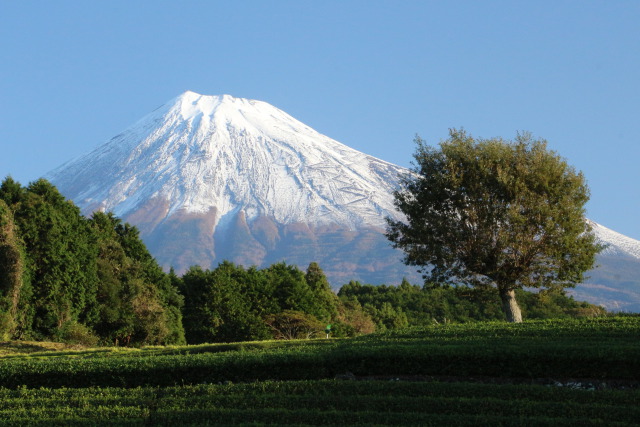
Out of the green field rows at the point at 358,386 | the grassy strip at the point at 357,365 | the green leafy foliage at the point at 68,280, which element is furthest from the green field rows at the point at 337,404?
the green leafy foliage at the point at 68,280

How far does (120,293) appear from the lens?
47.4 m

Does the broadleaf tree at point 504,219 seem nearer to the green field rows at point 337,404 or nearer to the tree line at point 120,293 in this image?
the tree line at point 120,293

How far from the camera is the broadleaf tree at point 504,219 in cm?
3109

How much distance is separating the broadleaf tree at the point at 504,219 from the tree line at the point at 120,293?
228 cm

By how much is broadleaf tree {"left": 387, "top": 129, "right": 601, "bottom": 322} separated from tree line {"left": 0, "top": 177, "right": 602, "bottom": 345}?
2.28 metres

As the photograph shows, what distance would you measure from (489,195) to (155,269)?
99.2 ft

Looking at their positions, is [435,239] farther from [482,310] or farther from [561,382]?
[482,310]

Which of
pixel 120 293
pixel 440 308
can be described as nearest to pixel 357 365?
pixel 120 293

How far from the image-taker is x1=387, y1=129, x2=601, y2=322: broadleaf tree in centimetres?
3109

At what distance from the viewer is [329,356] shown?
1736 centimetres

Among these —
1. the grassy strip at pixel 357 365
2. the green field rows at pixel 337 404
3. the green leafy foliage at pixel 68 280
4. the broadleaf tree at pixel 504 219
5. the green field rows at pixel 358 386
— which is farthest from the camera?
the green leafy foliage at pixel 68 280

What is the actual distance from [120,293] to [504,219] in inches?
1078

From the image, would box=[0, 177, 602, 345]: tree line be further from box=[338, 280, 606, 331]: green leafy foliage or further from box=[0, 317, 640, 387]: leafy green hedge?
box=[0, 317, 640, 387]: leafy green hedge

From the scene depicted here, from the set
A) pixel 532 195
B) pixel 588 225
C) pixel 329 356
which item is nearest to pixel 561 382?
pixel 329 356
